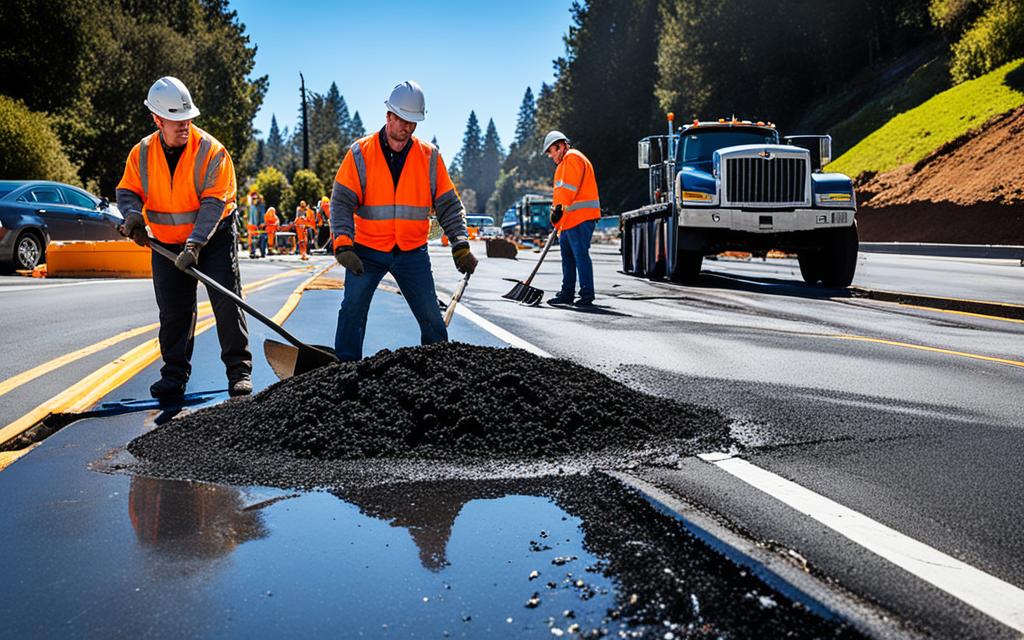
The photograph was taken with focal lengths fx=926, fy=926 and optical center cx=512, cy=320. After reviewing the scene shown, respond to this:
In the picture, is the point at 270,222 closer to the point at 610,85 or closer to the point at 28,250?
the point at 28,250

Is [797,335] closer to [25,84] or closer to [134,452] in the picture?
[134,452]

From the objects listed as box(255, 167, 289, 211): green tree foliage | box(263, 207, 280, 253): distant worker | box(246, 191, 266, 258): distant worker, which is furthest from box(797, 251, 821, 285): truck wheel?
box(255, 167, 289, 211): green tree foliage

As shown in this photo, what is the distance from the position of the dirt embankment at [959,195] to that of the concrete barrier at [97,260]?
2205 cm

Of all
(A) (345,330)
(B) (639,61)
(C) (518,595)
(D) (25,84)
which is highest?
(B) (639,61)

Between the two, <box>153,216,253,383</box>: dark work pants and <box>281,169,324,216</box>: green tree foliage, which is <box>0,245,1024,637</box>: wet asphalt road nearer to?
<box>153,216,253,383</box>: dark work pants

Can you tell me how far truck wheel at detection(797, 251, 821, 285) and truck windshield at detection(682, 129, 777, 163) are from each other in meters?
1.97

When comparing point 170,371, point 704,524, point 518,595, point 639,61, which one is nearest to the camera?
point 518,595

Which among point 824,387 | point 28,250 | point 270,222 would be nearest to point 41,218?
point 28,250

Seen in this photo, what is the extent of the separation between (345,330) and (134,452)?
2004 millimetres

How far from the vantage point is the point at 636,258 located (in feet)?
57.3

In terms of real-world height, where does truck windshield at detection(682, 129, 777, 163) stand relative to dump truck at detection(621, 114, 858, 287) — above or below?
above

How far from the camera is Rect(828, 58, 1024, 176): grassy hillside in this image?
108 ft

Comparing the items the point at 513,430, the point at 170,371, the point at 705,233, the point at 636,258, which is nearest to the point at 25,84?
the point at 636,258

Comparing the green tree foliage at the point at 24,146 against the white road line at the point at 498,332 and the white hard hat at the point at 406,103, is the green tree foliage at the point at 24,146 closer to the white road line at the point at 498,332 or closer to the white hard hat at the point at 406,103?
the white road line at the point at 498,332
